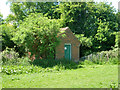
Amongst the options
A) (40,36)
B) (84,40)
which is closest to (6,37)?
(40,36)

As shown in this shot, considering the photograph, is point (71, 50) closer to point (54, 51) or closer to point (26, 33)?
point (54, 51)

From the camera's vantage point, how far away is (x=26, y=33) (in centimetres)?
1416

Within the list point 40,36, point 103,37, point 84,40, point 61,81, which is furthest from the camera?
point 103,37

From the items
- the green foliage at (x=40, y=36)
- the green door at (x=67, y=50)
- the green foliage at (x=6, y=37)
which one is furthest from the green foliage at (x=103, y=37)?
the green foliage at (x=6, y=37)

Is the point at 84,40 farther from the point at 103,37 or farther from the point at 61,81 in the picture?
the point at 61,81

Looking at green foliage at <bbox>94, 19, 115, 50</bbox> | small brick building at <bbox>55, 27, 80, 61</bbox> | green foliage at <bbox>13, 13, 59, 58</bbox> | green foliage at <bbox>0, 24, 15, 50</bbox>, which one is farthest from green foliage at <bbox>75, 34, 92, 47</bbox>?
green foliage at <bbox>0, 24, 15, 50</bbox>

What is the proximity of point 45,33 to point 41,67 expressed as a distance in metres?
3.51

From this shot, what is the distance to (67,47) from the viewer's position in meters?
17.9

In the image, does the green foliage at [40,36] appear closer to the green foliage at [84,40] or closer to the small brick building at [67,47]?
the small brick building at [67,47]

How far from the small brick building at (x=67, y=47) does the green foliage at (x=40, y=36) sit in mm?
1530

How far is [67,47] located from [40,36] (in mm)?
4407

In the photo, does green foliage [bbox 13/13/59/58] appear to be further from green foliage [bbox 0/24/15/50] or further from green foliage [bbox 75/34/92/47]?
green foliage [bbox 75/34/92/47]

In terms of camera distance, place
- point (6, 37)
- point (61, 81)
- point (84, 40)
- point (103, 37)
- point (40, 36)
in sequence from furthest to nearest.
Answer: point (103, 37) < point (84, 40) < point (6, 37) < point (40, 36) < point (61, 81)

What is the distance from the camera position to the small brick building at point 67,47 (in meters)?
17.0
